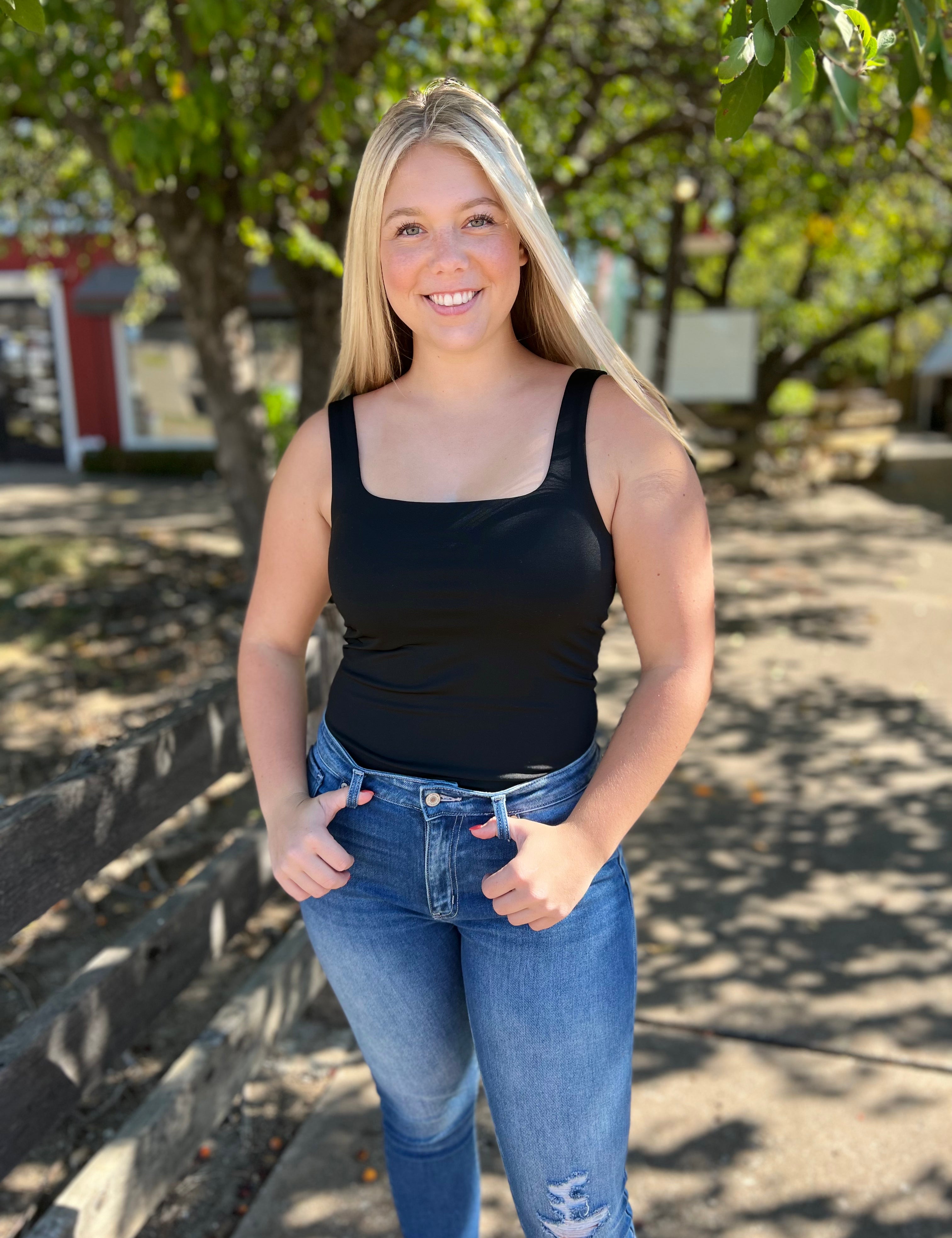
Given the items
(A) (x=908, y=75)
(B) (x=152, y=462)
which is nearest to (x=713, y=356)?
(B) (x=152, y=462)

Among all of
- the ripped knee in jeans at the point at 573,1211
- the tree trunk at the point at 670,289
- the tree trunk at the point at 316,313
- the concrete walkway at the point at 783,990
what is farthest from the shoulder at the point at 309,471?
the tree trunk at the point at 670,289

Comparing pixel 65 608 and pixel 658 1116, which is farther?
pixel 65 608

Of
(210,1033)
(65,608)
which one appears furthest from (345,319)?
(65,608)

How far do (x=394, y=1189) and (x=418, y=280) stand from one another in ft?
5.12

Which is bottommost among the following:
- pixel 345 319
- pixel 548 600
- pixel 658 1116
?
pixel 658 1116

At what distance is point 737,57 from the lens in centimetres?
168

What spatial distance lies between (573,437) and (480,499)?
0.54 ft

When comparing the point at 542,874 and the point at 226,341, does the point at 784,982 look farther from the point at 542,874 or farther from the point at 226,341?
the point at 226,341

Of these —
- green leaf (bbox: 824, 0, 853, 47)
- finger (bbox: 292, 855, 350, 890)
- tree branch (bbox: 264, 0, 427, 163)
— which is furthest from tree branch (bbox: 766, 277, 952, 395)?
finger (bbox: 292, 855, 350, 890)

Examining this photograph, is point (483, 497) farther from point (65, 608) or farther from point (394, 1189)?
point (65, 608)

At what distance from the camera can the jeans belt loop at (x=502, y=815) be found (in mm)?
1481

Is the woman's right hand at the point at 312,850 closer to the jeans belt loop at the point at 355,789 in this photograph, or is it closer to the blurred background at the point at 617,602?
the jeans belt loop at the point at 355,789

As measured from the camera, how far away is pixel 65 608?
779 centimetres

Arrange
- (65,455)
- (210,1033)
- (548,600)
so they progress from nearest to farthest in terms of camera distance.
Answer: (548,600) < (210,1033) < (65,455)
